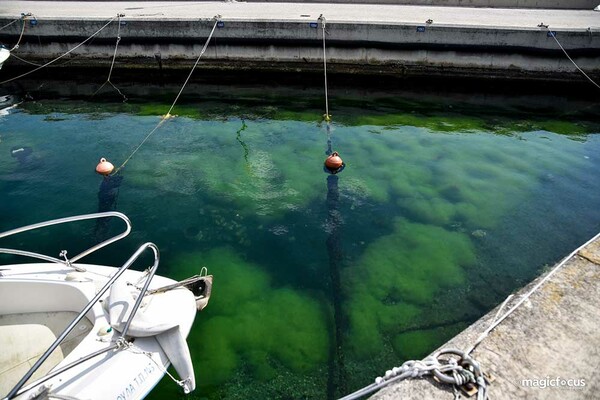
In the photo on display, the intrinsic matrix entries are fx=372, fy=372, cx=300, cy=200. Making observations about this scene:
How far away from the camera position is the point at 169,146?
11.0 metres

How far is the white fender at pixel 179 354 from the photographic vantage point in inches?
157

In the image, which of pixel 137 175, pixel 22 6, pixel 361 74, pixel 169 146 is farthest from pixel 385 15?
pixel 22 6

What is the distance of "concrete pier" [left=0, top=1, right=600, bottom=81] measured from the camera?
15.2m

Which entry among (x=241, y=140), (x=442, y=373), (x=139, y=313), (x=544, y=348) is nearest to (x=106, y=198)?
(x=241, y=140)

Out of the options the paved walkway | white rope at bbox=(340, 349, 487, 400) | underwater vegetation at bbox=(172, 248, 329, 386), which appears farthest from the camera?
the paved walkway

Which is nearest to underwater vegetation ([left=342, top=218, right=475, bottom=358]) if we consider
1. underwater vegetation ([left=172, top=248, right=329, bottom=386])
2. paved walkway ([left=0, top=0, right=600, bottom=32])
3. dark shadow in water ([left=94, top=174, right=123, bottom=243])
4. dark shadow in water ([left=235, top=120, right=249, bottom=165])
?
underwater vegetation ([left=172, top=248, right=329, bottom=386])

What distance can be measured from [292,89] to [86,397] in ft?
46.0

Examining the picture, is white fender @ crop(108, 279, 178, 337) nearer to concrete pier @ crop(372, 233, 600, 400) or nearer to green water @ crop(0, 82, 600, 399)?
green water @ crop(0, 82, 600, 399)

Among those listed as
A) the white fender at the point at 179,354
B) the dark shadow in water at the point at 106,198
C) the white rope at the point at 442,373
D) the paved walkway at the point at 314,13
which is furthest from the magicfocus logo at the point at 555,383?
the paved walkway at the point at 314,13

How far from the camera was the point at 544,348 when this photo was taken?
322 centimetres

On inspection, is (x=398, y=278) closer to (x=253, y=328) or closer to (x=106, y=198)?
(x=253, y=328)

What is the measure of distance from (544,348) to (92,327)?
478cm

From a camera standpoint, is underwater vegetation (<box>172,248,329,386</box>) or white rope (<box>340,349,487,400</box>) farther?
underwater vegetation (<box>172,248,329,386</box>)

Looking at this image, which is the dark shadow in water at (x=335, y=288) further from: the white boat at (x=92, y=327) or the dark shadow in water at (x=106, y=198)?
the dark shadow in water at (x=106, y=198)
